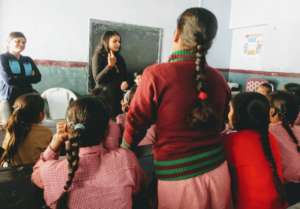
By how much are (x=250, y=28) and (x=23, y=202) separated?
484 cm

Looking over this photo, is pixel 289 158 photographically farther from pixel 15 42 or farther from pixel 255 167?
pixel 15 42

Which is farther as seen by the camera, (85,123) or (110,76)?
(110,76)

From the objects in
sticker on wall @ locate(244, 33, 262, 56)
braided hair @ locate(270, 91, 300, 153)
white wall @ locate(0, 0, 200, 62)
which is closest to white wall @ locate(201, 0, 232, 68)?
sticker on wall @ locate(244, 33, 262, 56)

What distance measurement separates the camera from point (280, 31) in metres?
4.52

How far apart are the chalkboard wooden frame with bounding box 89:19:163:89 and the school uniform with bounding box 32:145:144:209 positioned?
3.54 metres

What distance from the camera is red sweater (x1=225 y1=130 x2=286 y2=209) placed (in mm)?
1361

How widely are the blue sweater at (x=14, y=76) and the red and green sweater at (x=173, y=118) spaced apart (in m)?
2.28

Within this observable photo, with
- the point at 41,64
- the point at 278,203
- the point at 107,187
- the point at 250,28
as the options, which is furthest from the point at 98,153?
the point at 250,28

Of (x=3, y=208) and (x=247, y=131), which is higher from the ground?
(x=247, y=131)

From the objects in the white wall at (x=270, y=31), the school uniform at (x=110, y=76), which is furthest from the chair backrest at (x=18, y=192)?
the white wall at (x=270, y=31)

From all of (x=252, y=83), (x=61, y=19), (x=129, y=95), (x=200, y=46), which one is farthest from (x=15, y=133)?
(x=252, y=83)

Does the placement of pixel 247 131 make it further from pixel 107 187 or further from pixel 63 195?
pixel 63 195

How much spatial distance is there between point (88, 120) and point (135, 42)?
3896 millimetres

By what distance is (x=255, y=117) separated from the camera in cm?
141
